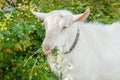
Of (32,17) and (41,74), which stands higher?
(32,17)

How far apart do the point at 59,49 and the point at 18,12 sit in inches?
71.2

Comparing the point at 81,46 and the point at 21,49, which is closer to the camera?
Answer: the point at 81,46

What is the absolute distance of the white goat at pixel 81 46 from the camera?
5.54 metres

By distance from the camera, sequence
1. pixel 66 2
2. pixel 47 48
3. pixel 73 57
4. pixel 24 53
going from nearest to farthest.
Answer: pixel 47 48
pixel 73 57
pixel 24 53
pixel 66 2

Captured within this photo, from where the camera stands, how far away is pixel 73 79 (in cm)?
588

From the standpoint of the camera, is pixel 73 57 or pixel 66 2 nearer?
pixel 73 57

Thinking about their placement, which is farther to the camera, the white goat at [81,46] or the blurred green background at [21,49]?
the blurred green background at [21,49]

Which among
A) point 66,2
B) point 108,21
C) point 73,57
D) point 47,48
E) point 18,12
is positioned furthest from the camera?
point 66,2

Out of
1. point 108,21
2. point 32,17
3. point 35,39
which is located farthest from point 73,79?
point 108,21

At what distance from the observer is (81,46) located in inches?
234

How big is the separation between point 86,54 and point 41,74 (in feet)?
2.21

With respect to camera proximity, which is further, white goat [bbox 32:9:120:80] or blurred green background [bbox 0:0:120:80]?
blurred green background [bbox 0:0:120:80]

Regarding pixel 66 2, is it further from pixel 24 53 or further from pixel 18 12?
pixel 24 53

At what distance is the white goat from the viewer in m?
5.54
